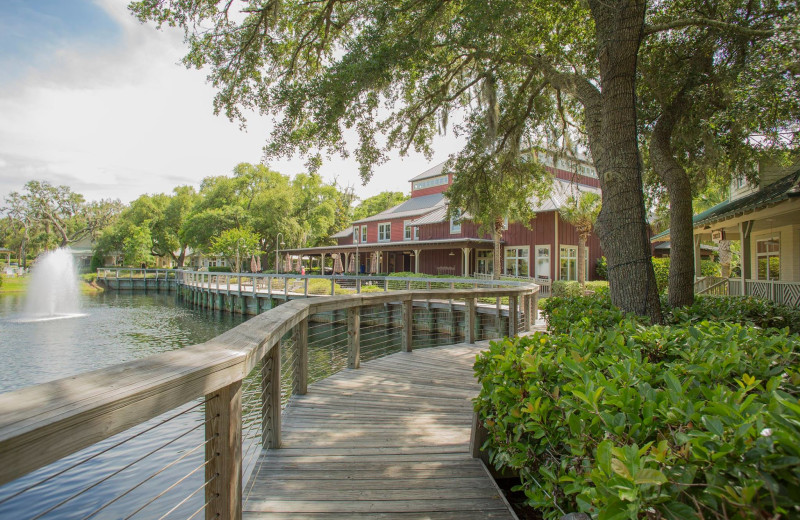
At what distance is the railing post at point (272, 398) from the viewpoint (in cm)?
317

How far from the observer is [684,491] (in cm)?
121

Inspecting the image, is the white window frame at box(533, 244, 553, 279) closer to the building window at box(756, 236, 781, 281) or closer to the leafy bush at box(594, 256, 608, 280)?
the leafy bush at box(594, 256, 608, 280)

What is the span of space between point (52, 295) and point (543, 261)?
30349mm

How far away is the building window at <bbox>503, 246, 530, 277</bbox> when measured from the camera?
2631 cm

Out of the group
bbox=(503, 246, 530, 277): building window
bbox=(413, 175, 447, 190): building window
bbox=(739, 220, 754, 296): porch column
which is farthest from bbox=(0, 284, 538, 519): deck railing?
bbox=(413, 175, 447, 190): building window

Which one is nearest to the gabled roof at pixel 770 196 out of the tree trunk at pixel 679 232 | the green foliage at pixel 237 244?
the tree trunk at pixel 679 232

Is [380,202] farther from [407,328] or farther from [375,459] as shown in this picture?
[375,459]

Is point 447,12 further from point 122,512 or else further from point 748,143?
Result: point 122,512

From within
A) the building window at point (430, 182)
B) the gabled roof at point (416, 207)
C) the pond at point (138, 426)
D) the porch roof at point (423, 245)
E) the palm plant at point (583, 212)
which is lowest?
the pond at point (138, 426)

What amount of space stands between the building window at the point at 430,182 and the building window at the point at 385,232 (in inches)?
180

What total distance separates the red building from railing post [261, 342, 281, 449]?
1619cm

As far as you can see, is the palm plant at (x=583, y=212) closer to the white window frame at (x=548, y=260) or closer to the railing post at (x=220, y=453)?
the white window frame at (x=548, y=260)

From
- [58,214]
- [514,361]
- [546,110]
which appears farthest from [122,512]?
[58,214]

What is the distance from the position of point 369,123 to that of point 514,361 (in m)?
7.03
